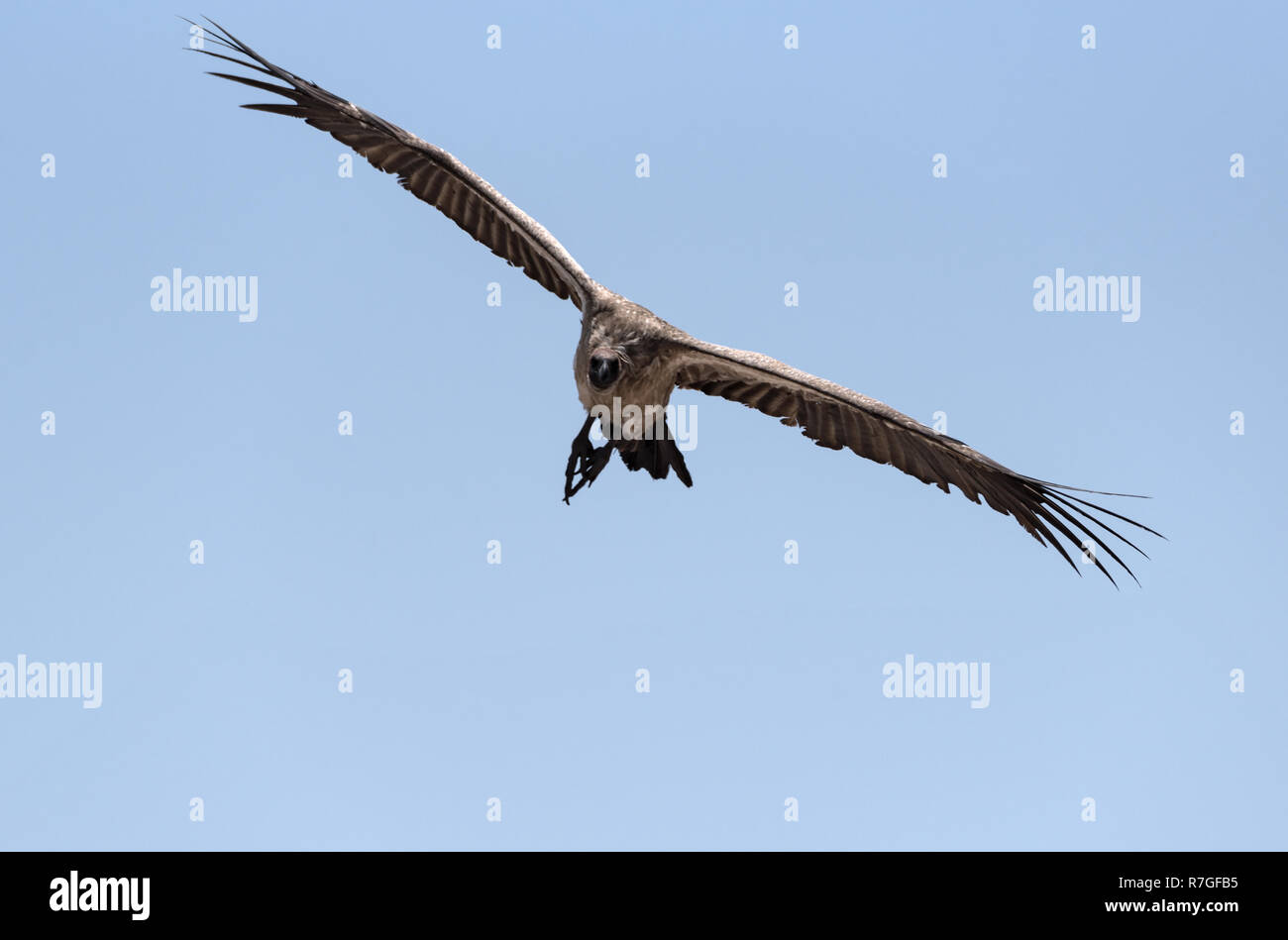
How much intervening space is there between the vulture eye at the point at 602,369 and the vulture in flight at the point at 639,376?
1 cm

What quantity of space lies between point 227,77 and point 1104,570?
34.0ft

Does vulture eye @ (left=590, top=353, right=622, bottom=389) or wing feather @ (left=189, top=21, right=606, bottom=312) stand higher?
wing feather @ (left=189, top=21, right=606, bottom=312)

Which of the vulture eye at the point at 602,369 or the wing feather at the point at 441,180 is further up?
the wing feather at the point at 441,180

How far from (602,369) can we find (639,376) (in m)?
0.59

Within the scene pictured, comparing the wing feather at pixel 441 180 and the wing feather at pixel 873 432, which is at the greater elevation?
the wing feather at pixel 441 180

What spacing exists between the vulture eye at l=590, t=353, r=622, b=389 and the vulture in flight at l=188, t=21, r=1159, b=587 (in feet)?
0.04

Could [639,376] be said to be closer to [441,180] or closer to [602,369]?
[602,369]

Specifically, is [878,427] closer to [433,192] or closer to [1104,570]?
[1104,570]

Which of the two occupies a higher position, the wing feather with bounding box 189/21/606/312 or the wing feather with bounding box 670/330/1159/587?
the wing feather with bounding box 189/21/606/312

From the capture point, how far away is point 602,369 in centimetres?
1263

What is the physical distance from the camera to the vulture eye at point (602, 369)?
1265 cm

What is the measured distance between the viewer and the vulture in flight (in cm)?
1270

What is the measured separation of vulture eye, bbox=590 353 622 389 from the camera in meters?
12.6
